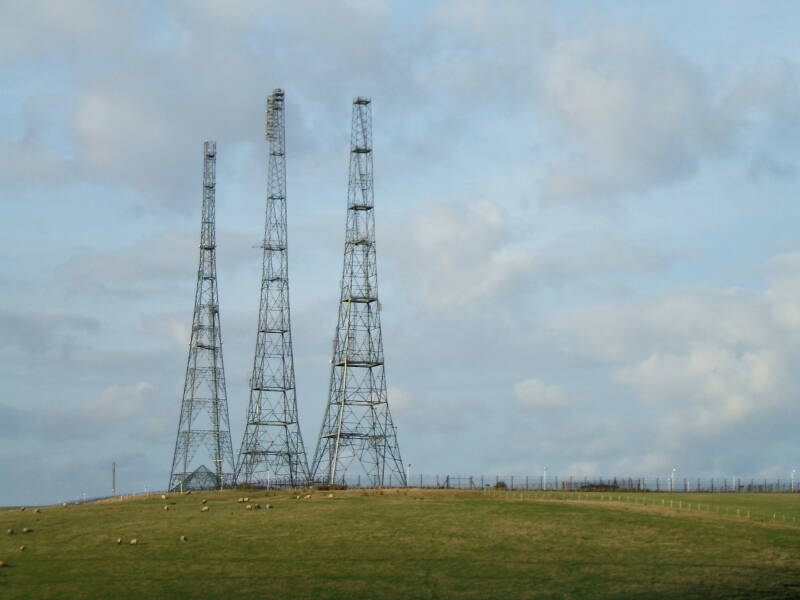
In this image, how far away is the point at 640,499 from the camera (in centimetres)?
10669

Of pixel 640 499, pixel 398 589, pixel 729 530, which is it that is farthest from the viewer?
pixel 640 499

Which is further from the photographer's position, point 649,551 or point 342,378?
point 342,378

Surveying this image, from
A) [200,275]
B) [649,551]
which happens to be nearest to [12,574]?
[649,551]

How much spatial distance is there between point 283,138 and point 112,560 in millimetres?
75632

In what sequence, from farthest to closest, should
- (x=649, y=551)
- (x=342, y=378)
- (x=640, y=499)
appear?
(x=342, y=378), (x=640, y=499), (x=649, y=551)

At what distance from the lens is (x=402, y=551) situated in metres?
70.8

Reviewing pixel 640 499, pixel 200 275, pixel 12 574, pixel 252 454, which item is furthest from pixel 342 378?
pixel 12 574

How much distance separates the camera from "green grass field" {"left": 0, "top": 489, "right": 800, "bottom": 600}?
61.4 meters

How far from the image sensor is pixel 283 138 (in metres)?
135

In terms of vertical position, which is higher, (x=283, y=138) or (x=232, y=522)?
(x=283, y=138)

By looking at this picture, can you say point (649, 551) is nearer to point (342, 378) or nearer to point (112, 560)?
point (112, 560)

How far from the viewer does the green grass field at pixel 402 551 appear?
202ft

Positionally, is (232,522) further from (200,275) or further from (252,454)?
(200,275)

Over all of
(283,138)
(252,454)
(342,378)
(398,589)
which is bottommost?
→ (398,589)
